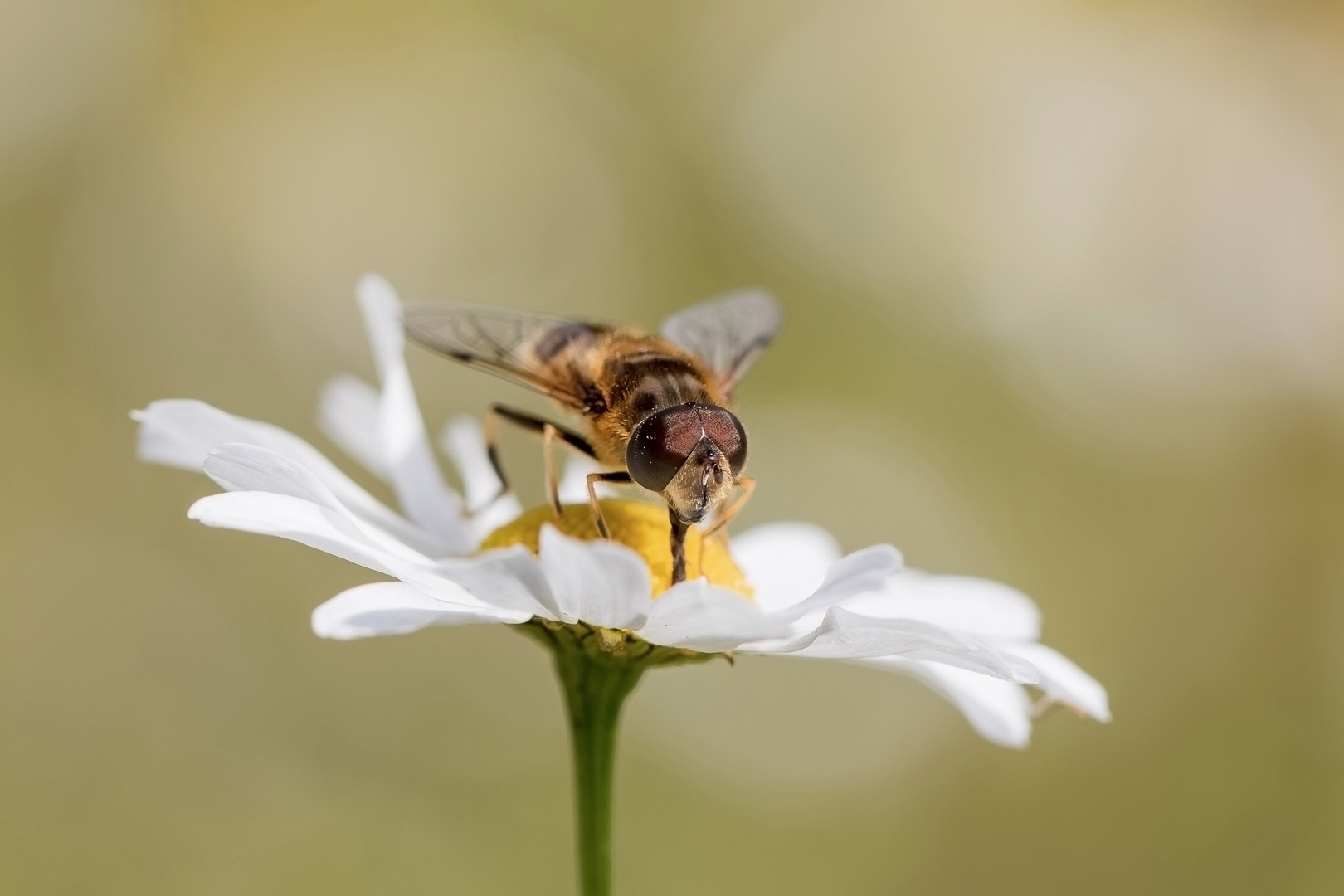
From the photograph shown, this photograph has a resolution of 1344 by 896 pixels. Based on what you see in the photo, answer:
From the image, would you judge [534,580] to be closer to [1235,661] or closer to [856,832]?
[856,832]

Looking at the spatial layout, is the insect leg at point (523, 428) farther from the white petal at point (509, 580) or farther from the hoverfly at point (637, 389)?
the white petal at point (509, 580)

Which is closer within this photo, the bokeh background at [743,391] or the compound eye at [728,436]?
the compound eye at [728,436]

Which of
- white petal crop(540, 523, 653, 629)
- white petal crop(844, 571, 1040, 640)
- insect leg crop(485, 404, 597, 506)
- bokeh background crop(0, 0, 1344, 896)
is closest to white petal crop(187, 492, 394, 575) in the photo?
white petal crop(540, 523, 653, 629)

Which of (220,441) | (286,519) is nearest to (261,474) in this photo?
(286,519)

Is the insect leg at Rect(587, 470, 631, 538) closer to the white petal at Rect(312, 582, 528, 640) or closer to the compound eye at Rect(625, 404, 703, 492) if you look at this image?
the compound eye at Rect(625, 404, 703, 492)

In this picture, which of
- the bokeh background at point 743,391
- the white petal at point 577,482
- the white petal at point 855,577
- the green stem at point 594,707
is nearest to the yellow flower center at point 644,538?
the green stem at point 594,707

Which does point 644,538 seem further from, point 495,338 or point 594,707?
point 495,338

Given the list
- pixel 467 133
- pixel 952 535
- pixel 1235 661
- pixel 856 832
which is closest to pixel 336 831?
pixel 856 832
